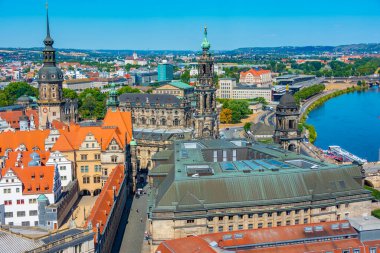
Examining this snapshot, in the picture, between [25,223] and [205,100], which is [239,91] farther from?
[25,223]

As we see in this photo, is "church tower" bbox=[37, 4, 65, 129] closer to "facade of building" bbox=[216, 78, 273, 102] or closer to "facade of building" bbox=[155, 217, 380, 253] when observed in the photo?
"facade of building" bbox=[155, 217, 380, 253]

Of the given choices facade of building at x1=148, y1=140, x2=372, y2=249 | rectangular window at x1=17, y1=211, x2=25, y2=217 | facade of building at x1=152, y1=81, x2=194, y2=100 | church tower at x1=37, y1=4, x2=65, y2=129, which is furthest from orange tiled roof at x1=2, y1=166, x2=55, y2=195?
facade of building at x1=152, y1=81, x2=194, y2=100

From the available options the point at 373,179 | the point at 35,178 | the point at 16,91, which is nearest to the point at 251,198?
the point at 35,178

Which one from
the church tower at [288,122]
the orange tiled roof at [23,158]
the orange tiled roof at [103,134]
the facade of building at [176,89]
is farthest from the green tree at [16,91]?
the church tower at [288,122]

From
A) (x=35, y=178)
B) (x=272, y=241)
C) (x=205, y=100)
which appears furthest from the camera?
(x=205, y=100)

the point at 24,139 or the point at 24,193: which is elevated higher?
the point at 24,139

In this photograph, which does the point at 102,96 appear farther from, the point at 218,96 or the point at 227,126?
the point at 218,96
